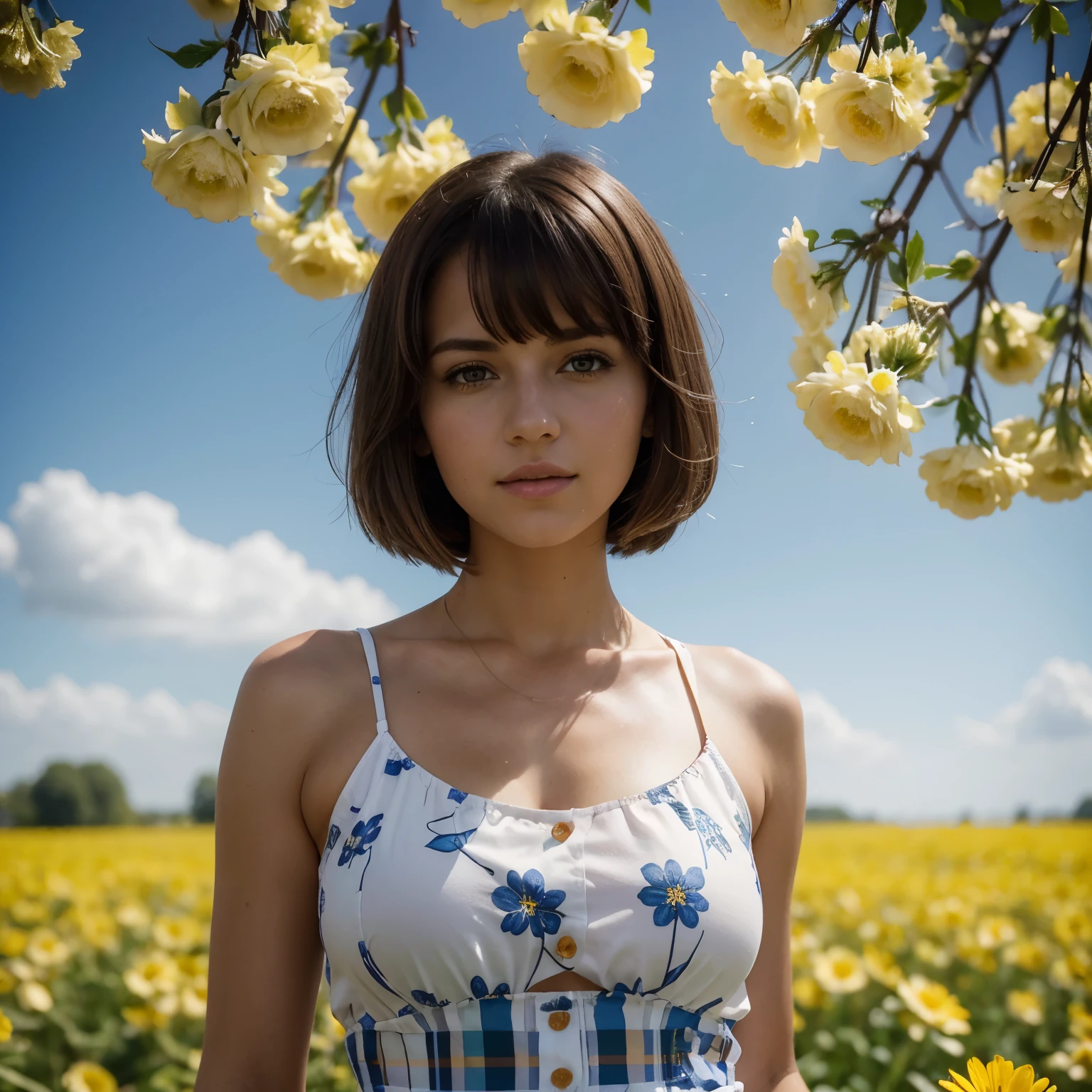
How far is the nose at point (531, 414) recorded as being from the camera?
134 cm

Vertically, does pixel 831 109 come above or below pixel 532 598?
above

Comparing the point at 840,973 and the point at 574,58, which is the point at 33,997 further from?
the point at 574,58

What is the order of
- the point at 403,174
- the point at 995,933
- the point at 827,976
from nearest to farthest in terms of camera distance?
the point at 403,174 < the point at 827,976 < the point at 995,933

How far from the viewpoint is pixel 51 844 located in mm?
7391

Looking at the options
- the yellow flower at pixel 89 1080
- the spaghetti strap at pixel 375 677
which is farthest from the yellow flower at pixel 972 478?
the yellow flower at pixel 89 1080

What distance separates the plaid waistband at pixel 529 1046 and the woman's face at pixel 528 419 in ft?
2.07

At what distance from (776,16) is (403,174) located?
0.73m

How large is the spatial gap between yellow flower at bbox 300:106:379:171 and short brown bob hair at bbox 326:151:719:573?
0.18 meters

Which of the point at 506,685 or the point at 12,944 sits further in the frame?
the point at 12,944

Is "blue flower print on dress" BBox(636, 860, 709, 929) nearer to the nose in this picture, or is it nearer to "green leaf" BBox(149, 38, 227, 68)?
the nose

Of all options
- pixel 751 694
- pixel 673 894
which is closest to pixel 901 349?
pixel 751 694

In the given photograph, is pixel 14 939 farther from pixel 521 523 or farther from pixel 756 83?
pixel 756 83

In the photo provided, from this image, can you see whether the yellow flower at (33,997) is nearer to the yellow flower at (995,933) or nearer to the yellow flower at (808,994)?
the yellow flower at (808,994)

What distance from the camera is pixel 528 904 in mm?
1271
